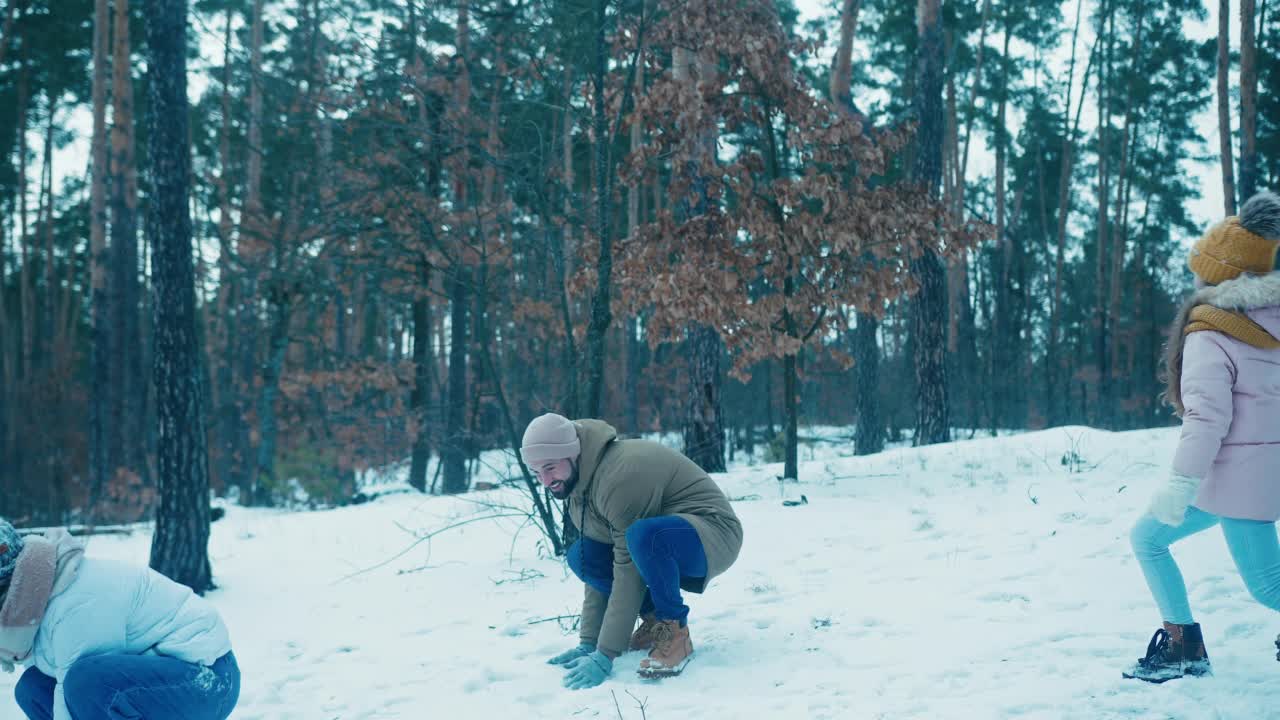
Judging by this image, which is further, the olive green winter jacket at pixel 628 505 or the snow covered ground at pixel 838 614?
the olive green winter jacket at pixel 628 505

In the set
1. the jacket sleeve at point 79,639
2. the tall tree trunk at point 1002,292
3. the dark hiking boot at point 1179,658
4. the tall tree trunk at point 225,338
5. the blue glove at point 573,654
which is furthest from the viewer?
the tall tree trunk at point 1002,292

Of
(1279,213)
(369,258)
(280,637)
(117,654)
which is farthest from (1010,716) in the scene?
(369,258)

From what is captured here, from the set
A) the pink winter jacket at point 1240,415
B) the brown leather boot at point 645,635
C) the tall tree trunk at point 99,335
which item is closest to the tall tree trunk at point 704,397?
the brown leather boot at point 645,635

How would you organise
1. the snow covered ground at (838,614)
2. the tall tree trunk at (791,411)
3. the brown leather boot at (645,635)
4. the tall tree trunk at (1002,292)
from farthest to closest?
1. the tall tree trunk at (1002,292)
2. the tall tree trunk at (791,411)
3. the brown leather boot at (645,635)
4. the snow covered ground at (838,614)

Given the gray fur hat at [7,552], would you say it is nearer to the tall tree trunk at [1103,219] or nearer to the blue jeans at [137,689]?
the blue jeans at [137,689]

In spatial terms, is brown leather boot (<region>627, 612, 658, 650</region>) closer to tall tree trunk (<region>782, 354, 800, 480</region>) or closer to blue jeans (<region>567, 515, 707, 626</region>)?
blue jeans (<region>567, 515, 707, 626</region>)

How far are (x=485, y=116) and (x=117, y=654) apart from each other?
5.32 m

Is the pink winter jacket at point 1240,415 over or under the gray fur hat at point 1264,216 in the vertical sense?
under

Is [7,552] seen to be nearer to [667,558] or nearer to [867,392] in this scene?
[667,558]

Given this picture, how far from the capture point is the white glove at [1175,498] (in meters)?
2.65

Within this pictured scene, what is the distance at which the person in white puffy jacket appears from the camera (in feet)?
7.63

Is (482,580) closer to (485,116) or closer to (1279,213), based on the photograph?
(485,116)

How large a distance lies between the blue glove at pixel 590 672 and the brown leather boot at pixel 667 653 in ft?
0.52

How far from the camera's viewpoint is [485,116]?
6.95 meters
